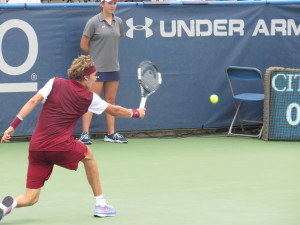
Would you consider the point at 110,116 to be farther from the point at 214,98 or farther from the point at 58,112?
the point at 58,112

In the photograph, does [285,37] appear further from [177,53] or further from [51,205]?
[51,205]

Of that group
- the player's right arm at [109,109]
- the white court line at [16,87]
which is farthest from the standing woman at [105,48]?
the player's right arm at [109,109]

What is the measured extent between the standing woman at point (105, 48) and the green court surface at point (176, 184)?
2.14 feet

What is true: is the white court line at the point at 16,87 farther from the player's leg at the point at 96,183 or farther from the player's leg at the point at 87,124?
the player's leg at the point at 96,183

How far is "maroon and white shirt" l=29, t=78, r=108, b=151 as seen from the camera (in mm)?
6602

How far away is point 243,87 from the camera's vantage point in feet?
38.4

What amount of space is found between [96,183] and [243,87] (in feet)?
17.4

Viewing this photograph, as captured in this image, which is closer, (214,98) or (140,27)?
(140,27)

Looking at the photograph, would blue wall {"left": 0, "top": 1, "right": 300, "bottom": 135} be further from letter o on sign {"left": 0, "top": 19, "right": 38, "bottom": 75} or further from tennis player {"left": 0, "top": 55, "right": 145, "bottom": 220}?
tennis player {"left": 0, "top": 55, "right": 145, "bottom": 220}

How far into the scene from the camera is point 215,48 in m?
11.6

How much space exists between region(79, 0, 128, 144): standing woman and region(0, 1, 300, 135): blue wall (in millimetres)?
398

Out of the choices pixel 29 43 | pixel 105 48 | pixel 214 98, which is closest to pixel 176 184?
pixel 105 48

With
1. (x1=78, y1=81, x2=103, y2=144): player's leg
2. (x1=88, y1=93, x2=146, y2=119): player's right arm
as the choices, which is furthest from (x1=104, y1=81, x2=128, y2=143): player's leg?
(x1=88, y1=93, x2=146, y2=119): player's right arm

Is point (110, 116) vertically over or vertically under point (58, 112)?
under
